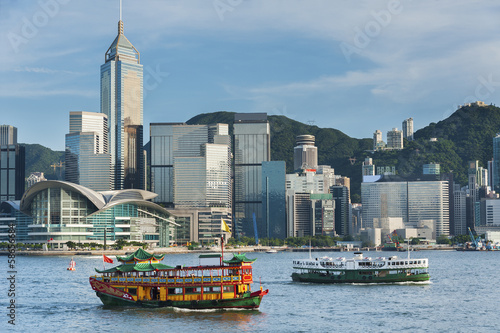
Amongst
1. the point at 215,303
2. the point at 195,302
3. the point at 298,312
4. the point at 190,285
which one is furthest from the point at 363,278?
the point at 190,285

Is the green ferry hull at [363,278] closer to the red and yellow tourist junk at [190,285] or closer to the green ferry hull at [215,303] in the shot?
the red and yellow tourist junk at [190,285]

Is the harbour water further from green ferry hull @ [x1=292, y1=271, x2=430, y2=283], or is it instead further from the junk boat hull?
green ferry hull @ [x1=292, y1=271, x2=430, y2=283]

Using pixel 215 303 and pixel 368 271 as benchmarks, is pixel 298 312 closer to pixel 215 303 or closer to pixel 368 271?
pixel 215 303

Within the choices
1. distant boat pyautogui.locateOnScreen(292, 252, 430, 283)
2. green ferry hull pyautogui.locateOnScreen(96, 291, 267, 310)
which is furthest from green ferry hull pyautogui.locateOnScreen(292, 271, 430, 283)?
green ferry hull pyautogui.locateOnScreen(96, 291, 267, 310)

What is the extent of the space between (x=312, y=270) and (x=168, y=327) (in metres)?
43.8

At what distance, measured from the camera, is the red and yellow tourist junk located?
232ft

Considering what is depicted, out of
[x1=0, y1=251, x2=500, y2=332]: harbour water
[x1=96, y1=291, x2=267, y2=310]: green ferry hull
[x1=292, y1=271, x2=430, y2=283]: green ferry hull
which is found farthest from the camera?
[x1=292, y1=271, x2=430, y2=283]: green ferry hull

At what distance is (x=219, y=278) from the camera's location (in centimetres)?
7062

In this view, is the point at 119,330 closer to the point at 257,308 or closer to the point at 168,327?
the point at 168,327

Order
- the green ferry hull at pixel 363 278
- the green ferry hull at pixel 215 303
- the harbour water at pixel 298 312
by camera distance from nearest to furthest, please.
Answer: the harbour water at pixel 298 312, the green ferry hull at pixel 215 303, the green ferry hull at pixel 363 278

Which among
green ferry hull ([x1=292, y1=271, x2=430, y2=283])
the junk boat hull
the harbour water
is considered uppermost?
the junk boat hull

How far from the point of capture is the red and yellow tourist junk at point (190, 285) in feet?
232

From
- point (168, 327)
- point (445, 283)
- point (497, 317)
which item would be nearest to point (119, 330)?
point (168, 327)

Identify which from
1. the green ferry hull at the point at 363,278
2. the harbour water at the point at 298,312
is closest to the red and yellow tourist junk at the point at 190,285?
the harbour water at the point at 298,312
